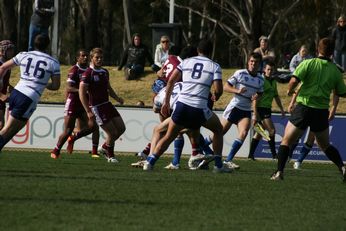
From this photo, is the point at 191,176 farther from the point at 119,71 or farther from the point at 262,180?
the point at 119,71

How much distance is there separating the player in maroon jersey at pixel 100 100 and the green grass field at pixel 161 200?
246cm

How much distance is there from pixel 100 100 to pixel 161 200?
787cm

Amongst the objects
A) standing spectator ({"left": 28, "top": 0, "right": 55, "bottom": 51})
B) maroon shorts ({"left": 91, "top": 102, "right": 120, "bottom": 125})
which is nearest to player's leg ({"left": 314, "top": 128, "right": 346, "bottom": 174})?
maroon shorts ({"left": 91, "top": 102, "right": 120, "bottom": 125})

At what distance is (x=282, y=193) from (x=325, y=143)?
2584mm

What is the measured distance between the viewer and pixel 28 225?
974cm

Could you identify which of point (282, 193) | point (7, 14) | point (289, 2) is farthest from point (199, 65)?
point (289, 2)

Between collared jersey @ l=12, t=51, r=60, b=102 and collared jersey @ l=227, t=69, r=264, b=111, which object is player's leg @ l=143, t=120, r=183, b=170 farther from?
collared jersey @ l=227, t=69, r=264, b=111

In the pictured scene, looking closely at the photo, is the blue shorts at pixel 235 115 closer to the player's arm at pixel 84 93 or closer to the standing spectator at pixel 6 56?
the player's arm at pixel 84 93

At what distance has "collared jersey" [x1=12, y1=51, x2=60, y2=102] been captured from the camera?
1587 cm

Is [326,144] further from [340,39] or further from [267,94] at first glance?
[340,39]

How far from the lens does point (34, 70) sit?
52.2 feet

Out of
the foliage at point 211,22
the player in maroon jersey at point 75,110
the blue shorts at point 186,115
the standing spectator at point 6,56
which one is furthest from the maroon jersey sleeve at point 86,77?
the foliage at point 211,22

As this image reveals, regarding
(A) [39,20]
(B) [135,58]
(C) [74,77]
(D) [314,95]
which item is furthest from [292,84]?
(B) [135,58]

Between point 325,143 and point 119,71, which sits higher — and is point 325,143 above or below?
above
